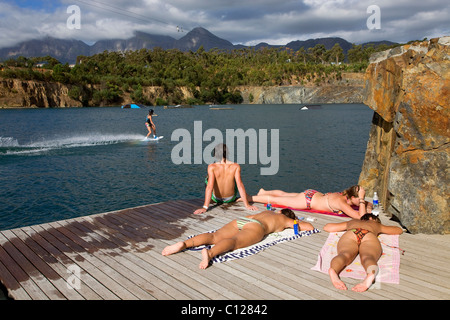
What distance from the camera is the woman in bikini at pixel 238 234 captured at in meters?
5.14

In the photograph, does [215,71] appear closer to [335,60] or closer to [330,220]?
[335,60]

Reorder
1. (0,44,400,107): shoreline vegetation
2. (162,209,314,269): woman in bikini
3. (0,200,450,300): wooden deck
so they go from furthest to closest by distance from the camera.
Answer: (0,44,400,107): shoreline vegetation, (162,209,314,269): woman in bikini, (0,200,450,300): wooden deck

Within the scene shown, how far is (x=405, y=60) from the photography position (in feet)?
24.4

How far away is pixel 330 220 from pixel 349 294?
119 inches

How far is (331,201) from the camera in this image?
24.6 feet

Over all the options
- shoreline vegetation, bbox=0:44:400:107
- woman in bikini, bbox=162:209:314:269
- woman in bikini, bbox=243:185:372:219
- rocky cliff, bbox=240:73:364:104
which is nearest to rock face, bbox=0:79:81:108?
shoreline vegetation, bbox=0:44:400:107

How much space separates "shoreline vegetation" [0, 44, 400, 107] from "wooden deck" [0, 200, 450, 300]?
90.6 metres

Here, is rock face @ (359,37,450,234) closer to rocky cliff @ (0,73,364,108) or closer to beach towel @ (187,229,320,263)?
beach towel @ (187,229,320,263)

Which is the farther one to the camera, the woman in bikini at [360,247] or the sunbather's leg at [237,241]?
the sunbather's leg at [237,241]

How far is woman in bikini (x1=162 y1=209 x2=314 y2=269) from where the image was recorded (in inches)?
203

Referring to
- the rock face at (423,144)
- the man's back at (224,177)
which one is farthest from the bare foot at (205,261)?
the rock face at (423,144)

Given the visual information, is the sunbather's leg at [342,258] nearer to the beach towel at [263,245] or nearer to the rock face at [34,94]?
the beach towel at [263,245]

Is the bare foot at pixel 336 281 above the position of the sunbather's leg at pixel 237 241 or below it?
below

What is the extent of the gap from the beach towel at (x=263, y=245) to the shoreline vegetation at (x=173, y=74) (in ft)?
302
